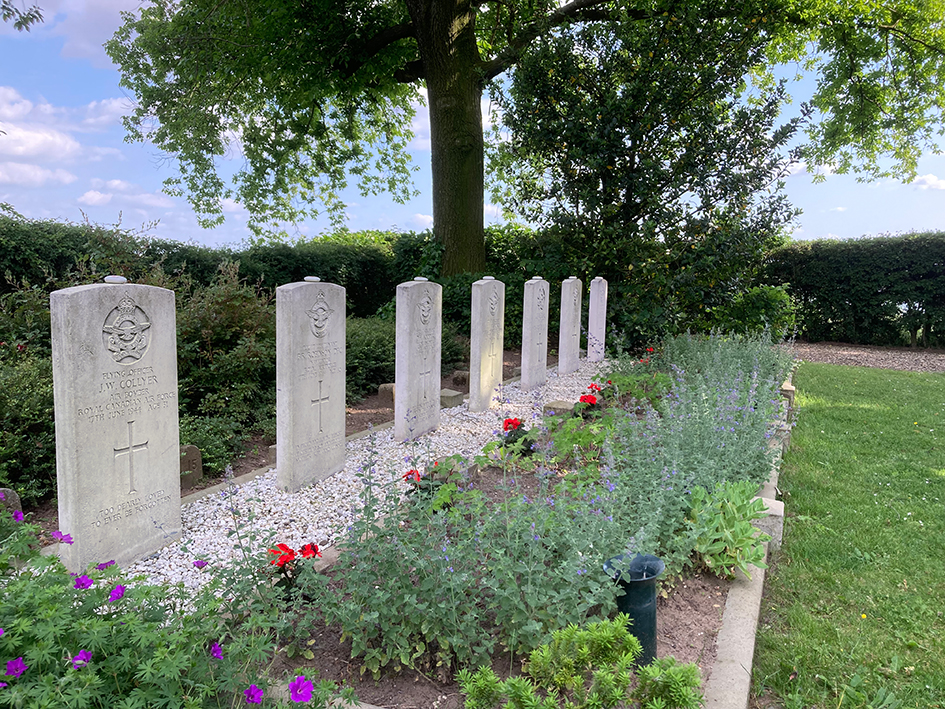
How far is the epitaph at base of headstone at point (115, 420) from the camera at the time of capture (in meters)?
3.42

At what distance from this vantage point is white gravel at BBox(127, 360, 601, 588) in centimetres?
366

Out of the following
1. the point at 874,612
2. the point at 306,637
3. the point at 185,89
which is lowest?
the point at 874,612

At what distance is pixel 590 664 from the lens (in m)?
2.24

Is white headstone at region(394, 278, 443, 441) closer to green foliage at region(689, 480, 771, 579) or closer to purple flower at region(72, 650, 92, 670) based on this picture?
green foliage at region(689, 480, 771, 579)

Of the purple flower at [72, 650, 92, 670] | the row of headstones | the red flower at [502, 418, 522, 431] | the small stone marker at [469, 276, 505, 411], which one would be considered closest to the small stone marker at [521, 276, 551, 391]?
the small stone marker at [469, 276, 505, 411]

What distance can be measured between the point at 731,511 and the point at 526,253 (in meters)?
9.61

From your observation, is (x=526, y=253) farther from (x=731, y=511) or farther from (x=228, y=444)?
(x=731, y=511)

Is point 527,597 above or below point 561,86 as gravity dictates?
below

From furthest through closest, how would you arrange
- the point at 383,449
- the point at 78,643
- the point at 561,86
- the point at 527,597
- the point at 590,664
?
the point at 561,86 < the point at 383,449 < the point at 527,597 < the point at 590,664 < the point at 78,643

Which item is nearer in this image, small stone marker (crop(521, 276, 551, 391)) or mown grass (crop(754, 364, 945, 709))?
mown grass (crop(754, 364, 945, 709))

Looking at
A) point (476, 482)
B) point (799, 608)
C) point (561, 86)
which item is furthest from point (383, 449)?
point (561, 86)

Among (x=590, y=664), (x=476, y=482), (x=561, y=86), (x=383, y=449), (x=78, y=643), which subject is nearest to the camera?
(x=78, y=643)

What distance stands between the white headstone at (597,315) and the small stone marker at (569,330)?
632 mm

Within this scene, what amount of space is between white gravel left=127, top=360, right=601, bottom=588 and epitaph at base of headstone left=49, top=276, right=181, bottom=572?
0.80 feet
